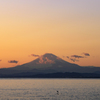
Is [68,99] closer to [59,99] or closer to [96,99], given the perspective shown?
[59,99]

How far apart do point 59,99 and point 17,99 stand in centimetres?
1990

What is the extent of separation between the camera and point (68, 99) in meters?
102

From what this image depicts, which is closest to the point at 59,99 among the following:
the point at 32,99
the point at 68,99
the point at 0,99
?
the point at 68,99

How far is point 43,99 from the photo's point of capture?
335 feet

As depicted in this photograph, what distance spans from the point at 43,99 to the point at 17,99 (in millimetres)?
12373

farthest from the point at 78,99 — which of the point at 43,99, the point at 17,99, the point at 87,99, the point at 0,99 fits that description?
the point at 0,99

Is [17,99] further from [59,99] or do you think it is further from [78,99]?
[78,99]

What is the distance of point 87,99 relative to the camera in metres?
103

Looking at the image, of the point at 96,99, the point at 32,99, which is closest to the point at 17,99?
the point at 32,99

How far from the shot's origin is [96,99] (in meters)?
103

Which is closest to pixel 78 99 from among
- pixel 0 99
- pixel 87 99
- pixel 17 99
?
pixel 87 99

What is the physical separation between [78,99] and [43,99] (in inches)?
649

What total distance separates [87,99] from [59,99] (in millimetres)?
13286

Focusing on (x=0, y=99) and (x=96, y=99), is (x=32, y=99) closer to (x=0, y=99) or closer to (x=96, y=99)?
(x=0, y=99)
